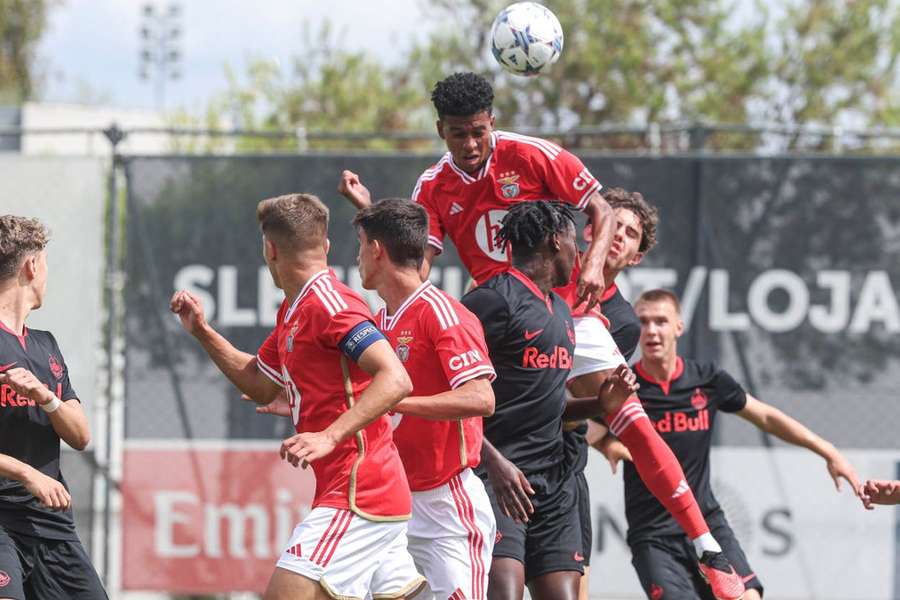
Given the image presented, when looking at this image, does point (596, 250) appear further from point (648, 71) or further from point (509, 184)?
point (648, 71)

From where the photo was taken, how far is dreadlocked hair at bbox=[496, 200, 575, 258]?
5234mm

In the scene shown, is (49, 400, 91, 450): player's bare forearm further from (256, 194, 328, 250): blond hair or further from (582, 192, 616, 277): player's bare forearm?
(582, 192, 616, 277): player's bare forearm

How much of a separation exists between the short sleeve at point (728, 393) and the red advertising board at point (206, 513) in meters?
2.99

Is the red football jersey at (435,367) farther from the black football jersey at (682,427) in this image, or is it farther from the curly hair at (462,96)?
the black football jersey at (682,427)

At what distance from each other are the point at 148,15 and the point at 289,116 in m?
17.6

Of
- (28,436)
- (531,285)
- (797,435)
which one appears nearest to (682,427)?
(797,435)

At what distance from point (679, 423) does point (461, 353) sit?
2.06m

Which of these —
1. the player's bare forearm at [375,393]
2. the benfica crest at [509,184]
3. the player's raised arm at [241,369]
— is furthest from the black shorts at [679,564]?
the player's bare forearm at [375,393]

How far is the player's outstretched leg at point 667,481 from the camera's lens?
5.66 metres

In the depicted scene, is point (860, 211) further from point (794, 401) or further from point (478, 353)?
point (478, 353)

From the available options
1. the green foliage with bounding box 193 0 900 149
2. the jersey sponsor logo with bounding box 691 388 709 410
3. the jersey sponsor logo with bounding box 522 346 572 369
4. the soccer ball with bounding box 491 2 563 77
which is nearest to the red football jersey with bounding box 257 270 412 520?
the jersey sponsor logo with bounding box 522 346 572 369

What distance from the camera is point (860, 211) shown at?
26.7 feet

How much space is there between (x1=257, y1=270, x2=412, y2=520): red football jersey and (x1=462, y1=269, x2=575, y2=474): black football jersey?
804mm

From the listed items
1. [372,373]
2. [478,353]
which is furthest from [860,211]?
[372,373]
